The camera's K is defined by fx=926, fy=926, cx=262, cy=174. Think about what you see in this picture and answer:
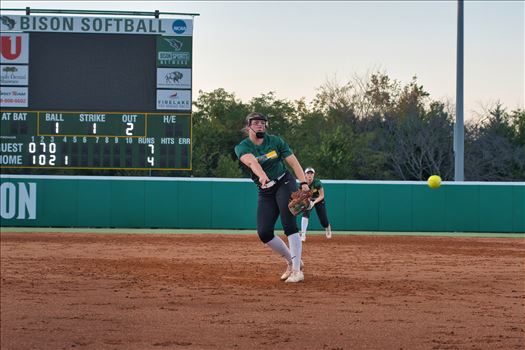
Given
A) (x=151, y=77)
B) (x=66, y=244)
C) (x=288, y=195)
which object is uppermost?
(x=151, y=77)

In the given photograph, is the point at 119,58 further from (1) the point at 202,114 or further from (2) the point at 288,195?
(1) the point at 202,114

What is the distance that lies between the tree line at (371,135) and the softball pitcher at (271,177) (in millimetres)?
24608

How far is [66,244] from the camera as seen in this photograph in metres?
18.1

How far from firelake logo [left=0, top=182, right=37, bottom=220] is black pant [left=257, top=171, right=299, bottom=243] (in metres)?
15.0

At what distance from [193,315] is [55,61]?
49.5ft

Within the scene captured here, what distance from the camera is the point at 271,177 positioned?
10.8 metres

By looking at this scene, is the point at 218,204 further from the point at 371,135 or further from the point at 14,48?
the point at 371,135

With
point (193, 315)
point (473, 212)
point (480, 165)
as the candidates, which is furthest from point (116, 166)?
point (480, 165)

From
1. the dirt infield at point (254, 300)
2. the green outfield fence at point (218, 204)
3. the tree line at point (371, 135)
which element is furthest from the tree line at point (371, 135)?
the dirt infield at point (254, 300)

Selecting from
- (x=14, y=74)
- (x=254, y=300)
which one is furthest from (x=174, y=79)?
(x=254, y=300)

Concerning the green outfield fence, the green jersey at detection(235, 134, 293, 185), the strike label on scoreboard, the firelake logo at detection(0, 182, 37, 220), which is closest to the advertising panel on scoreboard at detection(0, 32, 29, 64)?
the strike label on scoreboard

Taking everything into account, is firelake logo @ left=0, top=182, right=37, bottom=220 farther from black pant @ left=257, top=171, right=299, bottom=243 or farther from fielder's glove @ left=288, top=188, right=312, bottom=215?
fielder's glove @ left=288, top=188, right=312, bottom=215

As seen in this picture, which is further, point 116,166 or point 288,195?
point 116,166

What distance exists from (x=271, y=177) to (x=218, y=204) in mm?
14228
